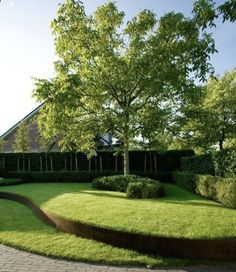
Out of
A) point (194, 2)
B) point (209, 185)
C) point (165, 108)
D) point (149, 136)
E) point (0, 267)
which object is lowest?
point (0, 267)

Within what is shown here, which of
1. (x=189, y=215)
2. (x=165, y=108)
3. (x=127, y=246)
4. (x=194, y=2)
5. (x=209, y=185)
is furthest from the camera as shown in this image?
(x=165, y=108)

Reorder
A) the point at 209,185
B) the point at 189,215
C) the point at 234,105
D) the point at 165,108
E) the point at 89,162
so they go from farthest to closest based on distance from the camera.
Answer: the point at 234,105
the point at 89,162
the point at 165,108
the point at 209,185
the point at 189,215

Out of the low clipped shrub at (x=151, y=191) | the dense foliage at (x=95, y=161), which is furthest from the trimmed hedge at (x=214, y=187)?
the dense foliage at (x=95, y=161)

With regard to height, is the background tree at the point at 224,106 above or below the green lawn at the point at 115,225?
above

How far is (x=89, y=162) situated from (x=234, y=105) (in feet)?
51.7

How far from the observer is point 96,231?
8.17 metres

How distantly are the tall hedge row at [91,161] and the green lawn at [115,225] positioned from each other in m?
11.5

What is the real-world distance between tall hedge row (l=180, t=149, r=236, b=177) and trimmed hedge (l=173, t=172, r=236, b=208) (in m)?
0.57

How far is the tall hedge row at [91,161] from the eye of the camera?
2262cm

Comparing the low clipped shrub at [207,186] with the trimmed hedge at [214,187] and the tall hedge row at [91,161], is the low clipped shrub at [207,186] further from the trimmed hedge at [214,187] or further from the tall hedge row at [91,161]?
the tall hedge row at [91,161]

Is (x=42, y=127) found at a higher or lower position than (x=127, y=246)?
higher

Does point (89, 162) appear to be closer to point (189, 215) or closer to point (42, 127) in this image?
point (42, 127)

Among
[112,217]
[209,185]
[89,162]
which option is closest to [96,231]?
[112,217]

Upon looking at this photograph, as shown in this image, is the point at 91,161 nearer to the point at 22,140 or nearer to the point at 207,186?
the point at 22,140
